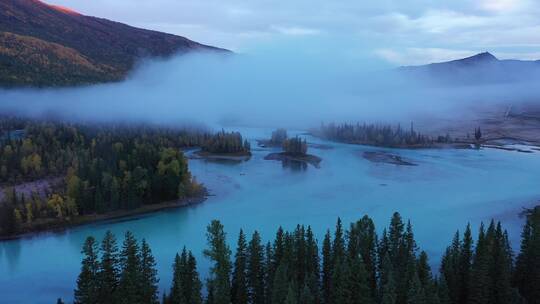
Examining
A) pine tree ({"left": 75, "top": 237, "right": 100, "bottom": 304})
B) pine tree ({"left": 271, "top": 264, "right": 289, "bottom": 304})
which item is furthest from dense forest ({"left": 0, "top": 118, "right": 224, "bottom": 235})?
pine tree ({"left": 271, "top": 264, "right": 289, "bottom": 304})

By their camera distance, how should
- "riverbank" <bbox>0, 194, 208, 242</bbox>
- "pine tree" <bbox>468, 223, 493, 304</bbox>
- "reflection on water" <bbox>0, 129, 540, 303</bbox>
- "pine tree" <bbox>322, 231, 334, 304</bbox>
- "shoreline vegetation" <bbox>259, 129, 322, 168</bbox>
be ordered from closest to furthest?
1. "pine tree" <bbox>468, 223, 493, 304</bbox>
2. "pine tree" <bbox>322, 231, 334, 304</bbox>
3. "reflection on water" <bbox>0, 129, 540, 303</bbox>
4. "riverbank" <bbox>0, 194, 208, 242</bbox>
5. "shoreline vegetation" <bbox>259, 129, 322, 168</bbox>

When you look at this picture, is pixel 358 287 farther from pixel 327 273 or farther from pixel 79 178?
pixel 79 178

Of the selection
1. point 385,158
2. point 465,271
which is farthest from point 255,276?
point 385,158

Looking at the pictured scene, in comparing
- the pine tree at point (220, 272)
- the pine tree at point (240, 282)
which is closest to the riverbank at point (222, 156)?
the pine tree at point (220, 272)

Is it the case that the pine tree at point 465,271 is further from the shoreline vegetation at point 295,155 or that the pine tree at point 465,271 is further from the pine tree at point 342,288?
the shoreline vegetation at point 295,155

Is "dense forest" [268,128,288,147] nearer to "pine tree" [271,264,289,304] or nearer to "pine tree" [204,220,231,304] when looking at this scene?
"pine tree" [204,220,231,304]

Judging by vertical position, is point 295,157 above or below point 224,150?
below

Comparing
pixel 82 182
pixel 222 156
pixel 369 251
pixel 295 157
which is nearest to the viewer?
pixel 369 251

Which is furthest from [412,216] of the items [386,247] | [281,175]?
[281,175]
